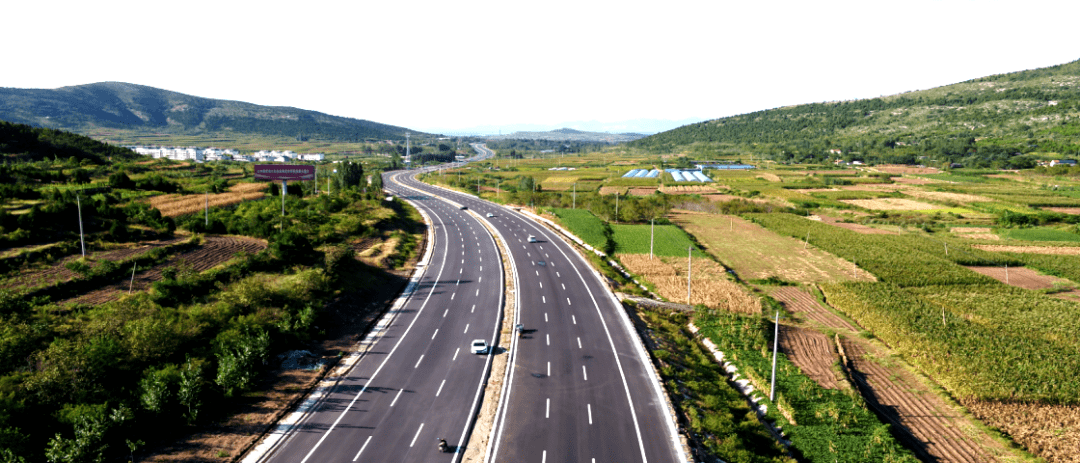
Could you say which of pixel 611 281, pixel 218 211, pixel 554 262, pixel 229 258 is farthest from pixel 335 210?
pixel 611 281

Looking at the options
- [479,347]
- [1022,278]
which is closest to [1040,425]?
[479,347]

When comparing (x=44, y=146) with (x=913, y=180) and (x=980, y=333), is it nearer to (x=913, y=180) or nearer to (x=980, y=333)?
(x=980, y=333)

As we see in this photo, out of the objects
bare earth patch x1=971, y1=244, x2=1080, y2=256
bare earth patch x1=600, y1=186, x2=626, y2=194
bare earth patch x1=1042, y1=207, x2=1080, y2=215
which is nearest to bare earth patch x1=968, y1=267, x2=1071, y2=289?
bare earth patch x1=971, y1=244, x2=1080, y2=256

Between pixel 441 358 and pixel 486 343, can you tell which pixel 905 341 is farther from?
pixel 441 358

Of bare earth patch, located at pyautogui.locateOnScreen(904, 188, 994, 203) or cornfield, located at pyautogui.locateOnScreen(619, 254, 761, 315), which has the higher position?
bare earth patch, located at pyautogui.locateOnScreen(904, 188, 994, 203)

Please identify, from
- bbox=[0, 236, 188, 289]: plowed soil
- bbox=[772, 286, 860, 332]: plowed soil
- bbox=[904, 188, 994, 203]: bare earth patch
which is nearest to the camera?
bbox=[0, 236, 188, 289]: plowed soil

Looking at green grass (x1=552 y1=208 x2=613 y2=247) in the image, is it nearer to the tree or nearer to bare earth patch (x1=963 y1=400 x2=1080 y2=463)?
bare earth patch (x1=963 y1=400 x2=1080 y2=463)
